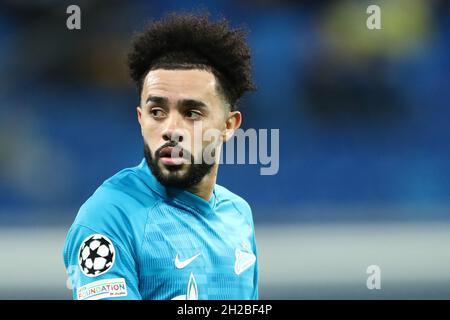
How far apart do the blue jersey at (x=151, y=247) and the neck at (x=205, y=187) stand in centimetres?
3

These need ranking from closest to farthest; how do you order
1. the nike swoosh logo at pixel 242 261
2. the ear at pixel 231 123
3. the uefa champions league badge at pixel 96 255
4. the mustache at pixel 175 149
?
the uefa champions league badge at pixel 96 255
the mustache at pixel 175 149
the nike swoosh logo at pixel 242 261
the ear at pixel 231 123

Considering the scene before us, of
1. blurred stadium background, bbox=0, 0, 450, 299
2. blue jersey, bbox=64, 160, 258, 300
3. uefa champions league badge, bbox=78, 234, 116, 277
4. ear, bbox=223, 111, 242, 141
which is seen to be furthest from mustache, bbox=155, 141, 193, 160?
blurred stadium background, bbox=0, 0, 450, 299

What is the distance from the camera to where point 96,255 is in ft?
9.27

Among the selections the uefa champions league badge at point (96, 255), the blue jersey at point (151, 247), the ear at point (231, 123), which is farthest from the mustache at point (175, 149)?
the uefa champions league badge at point (96, 255)

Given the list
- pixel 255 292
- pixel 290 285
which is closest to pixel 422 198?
pixel 290 285

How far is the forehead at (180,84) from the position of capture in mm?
3150

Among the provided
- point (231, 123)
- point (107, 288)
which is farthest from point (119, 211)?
point (231, 123)

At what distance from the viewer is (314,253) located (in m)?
6.95

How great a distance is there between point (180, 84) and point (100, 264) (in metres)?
0.80

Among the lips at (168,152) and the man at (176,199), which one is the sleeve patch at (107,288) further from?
the lips at (168,152)

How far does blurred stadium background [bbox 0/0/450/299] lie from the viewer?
7156mm

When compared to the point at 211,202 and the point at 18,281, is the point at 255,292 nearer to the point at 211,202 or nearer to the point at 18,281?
the point at 211,202

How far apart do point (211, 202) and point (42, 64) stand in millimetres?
4658

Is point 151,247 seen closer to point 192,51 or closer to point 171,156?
point 171,156
